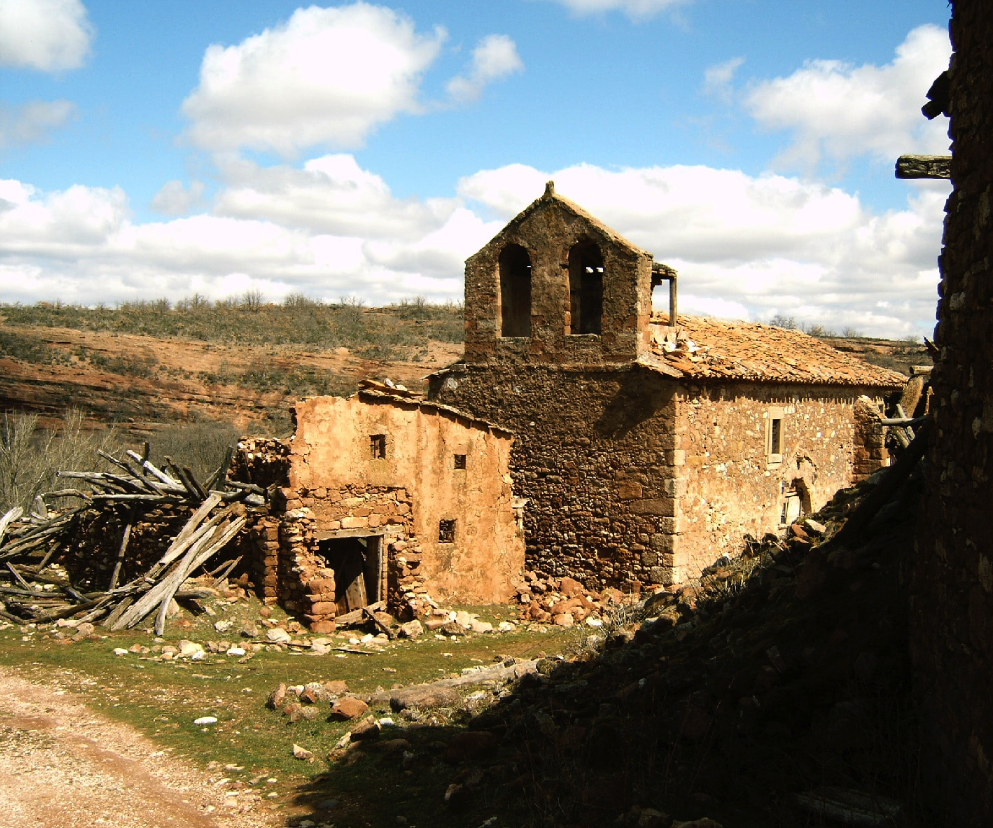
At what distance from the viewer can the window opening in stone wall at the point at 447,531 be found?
15.0 m

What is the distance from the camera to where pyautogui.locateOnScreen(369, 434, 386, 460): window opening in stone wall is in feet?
46.0

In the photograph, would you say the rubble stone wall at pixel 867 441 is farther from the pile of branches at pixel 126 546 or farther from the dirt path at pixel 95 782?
the dirt path at pixel 95 782

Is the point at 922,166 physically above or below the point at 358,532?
above

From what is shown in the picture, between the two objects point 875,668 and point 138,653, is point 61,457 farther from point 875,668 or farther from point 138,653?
point 875,668

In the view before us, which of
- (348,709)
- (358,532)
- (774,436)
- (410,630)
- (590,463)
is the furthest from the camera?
(774,436)

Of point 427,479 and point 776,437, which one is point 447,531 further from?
point 776,437

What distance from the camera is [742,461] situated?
1664 cm

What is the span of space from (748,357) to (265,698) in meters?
11.4

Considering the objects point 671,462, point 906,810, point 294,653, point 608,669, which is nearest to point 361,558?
point 294,653

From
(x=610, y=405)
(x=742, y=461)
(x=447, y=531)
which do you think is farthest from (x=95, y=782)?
(x=742, y=461)

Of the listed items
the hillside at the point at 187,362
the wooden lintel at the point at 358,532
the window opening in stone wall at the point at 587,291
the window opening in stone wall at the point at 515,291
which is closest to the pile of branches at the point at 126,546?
the wooden lintel at the point at 358,532

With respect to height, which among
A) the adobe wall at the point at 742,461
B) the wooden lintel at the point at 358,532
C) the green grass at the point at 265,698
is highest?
the adobe wall at the point at 742,461

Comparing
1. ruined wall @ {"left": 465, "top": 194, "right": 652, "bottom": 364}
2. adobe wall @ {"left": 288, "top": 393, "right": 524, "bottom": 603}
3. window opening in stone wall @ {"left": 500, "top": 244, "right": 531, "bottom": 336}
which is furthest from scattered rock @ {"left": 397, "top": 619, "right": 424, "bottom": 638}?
window opening in stone wall @ {"left": 500, "top": 244, "right": 531, "bottom": 336}

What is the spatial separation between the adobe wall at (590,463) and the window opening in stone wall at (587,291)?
128cm
